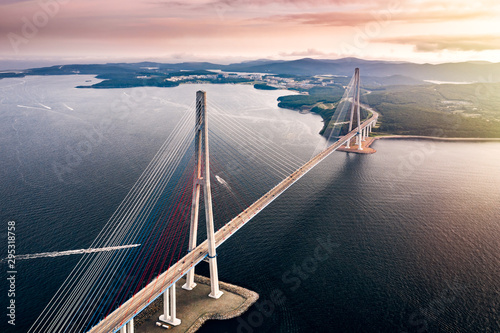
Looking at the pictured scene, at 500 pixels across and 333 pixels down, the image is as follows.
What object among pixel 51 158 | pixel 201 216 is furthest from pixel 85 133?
pixel 201 216

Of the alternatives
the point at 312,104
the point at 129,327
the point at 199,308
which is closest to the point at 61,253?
the point at 199,308

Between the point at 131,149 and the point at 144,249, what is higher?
the point at 131,149

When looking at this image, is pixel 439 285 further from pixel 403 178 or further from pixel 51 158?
pixel 51 158

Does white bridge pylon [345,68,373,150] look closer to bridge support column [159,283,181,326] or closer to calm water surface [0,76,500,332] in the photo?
calm water surface [0,76,500,332]

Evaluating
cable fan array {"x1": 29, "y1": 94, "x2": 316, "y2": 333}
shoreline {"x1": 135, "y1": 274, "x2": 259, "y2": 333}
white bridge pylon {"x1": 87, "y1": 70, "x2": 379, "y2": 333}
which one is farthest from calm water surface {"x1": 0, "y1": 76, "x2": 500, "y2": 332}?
white bridge pylon {"x1": 87, "y1": 70, "x2": 379, "y2": 333}

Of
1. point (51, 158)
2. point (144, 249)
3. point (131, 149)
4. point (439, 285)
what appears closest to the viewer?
point (439, 285)

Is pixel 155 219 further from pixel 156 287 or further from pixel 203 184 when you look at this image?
pixel 156 287

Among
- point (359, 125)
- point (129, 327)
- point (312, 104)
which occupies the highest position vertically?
point (312, 104)
